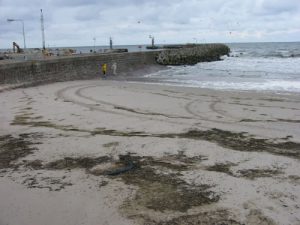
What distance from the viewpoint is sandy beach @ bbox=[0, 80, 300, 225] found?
4.59 m

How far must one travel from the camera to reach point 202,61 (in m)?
50.0

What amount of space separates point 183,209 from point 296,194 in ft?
4.79

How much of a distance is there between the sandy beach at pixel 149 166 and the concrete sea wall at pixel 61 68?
6.73 metres

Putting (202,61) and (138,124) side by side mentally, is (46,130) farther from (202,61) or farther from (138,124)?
(202,61)

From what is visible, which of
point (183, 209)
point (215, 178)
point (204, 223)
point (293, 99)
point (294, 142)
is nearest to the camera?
point (204, 223)

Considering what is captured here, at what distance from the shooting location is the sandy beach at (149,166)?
459cm

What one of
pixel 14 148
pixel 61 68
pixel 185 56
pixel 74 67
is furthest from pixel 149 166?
pixel 185 56

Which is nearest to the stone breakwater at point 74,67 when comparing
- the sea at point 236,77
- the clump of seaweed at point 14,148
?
the sea at point 236,77

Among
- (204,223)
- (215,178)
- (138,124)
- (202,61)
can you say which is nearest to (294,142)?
(215,178)

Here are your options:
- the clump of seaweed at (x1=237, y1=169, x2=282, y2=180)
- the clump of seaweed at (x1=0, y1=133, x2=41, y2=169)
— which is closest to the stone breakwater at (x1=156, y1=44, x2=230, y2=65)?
the clump of seaweed at (x1=0, y1=133, x2=41, y2=169)

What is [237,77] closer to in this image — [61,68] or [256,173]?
[61,68]

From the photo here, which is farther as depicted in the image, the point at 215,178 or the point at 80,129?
the point at 80,129

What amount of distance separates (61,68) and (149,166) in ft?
55.0

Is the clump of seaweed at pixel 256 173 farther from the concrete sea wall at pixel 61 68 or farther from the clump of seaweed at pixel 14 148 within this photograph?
the concrete sea wall at pixel 61 68
